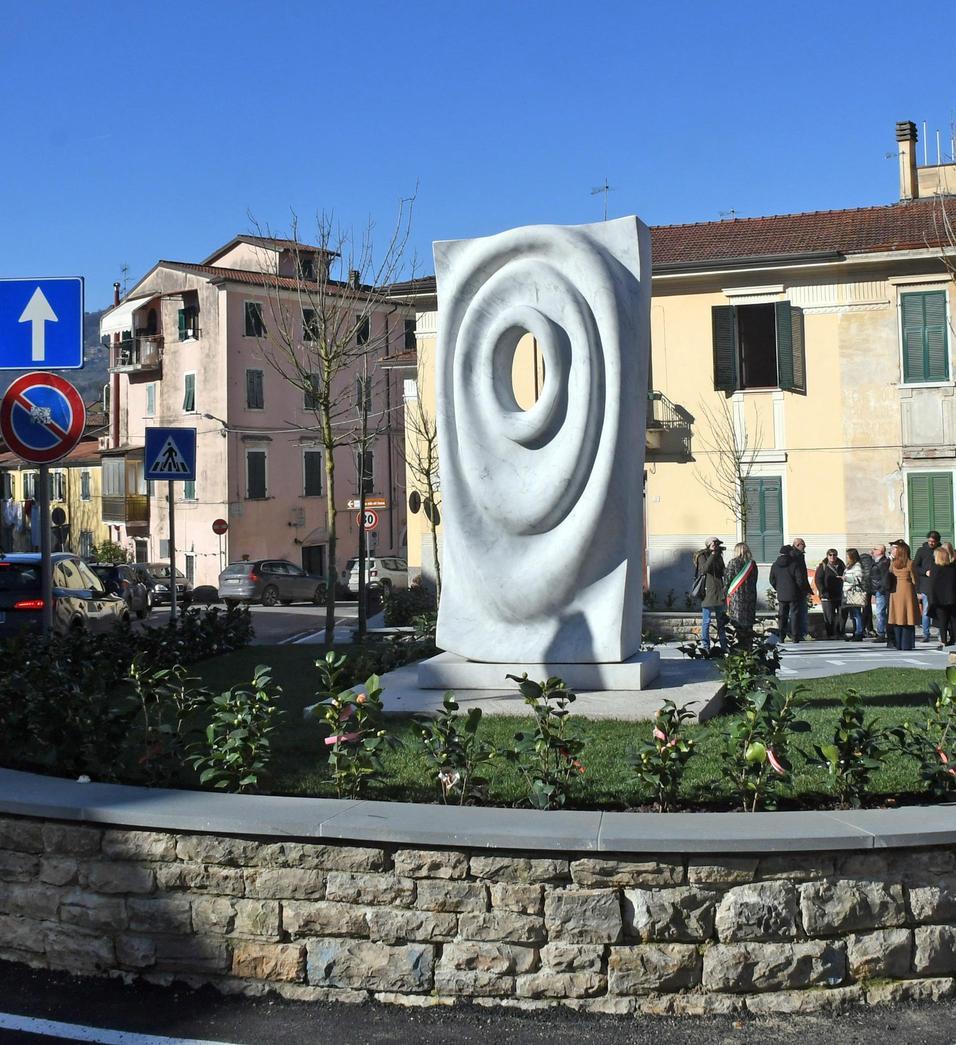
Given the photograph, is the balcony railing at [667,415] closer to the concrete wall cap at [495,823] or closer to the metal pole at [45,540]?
the metal pole at [45,540]

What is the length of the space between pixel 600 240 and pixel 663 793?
4490mm

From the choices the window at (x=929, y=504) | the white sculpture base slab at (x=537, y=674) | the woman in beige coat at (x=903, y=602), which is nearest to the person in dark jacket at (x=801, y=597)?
the woman in beige coat at (x=903, y=602)

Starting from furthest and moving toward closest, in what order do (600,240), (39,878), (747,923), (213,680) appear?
(213,680)
(600,240)
(39,878)
(747,923)

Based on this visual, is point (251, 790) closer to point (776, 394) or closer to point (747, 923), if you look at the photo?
point (747, 923)

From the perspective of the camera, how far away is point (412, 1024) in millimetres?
4676

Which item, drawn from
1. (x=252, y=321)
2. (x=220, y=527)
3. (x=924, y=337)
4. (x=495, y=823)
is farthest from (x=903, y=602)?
(x=252, y=321)

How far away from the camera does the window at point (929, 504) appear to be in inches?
1056

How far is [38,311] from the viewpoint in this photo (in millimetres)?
7875

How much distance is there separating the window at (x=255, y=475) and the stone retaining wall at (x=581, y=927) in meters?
46.0

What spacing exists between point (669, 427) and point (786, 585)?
34.3ft

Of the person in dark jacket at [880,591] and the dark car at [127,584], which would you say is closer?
the person in dark jacket at [880,591]

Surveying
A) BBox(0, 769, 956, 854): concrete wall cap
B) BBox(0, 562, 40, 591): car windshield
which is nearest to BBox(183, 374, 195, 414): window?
BBox(0, 562, 40, 591): car windshield

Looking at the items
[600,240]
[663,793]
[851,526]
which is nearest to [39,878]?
[663,793]

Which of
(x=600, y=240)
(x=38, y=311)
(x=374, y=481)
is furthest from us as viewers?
(x=374, y=481)
